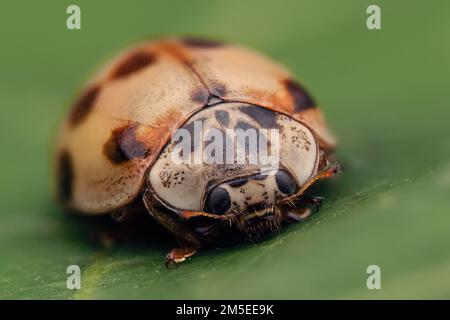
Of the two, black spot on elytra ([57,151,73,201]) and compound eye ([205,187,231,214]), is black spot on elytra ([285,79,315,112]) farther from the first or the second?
black spot on elytra ([57,151,73,201])

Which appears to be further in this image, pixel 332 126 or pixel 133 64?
pixel 332 126

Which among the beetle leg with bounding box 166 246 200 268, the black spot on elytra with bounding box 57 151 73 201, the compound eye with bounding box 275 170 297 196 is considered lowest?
the beetle leg with bounding box 166 246 200 268

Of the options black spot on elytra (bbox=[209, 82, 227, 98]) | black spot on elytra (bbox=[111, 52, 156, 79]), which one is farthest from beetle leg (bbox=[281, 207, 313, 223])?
black spot on elytra (bbox=[111, 52, 156, 79])

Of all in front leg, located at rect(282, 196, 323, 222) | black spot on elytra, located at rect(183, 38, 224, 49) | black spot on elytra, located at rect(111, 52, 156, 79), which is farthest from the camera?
black spot on elytra, located at rect(183, 38, 224, 49)

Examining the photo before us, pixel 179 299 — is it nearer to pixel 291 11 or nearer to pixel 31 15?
pixel 291 11

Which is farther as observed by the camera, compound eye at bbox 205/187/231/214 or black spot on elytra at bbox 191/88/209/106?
black spot on elytra at bbox 191/88/209/106

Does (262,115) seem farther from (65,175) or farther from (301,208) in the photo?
(65,175)

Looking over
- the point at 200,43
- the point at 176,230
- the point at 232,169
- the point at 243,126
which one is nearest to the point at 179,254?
the point at 176,230

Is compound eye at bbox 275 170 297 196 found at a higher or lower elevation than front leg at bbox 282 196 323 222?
higher
